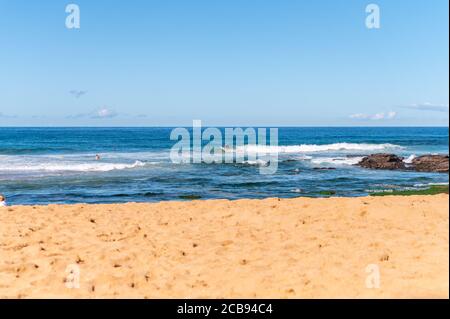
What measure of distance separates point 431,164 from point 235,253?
840 inches

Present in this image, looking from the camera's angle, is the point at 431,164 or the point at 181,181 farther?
the point at 431,164

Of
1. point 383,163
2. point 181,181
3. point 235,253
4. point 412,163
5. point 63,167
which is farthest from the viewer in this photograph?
point 412,163

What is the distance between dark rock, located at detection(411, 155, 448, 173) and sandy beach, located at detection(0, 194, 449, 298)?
15.1 m

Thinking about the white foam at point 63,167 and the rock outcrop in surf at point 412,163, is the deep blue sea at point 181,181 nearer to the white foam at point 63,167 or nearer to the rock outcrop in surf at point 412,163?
the white foam at point 63,167

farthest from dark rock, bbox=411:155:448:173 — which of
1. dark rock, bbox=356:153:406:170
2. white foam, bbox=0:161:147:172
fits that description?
white foam, bbox=0:161:147:172

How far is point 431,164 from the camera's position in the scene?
25.0m

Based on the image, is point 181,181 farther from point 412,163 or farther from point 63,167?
point 412,163

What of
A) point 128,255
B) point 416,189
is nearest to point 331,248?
point 128,255

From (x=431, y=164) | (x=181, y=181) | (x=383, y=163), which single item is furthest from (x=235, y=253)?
(x=431, y=164)

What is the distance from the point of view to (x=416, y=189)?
57.4 ft

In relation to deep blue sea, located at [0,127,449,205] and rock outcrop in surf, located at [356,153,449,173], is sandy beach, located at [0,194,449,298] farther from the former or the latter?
rock outcrop in surf, located at [356,153,449,173]
